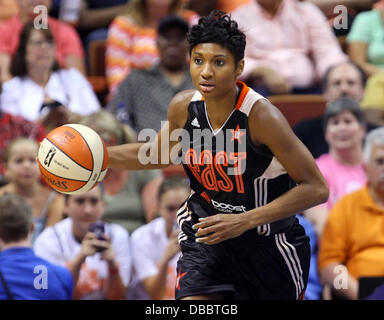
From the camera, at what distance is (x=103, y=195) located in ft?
15.8

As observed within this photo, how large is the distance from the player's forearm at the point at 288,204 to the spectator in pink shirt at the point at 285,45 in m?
2.54

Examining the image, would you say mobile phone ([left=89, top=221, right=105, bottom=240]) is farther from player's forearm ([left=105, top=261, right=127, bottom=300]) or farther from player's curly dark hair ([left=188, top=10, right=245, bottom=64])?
player's curly dark hair ([left=188, top=10, right=245, bottom=64])

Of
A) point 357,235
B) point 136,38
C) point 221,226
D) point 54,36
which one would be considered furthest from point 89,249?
point 54,36

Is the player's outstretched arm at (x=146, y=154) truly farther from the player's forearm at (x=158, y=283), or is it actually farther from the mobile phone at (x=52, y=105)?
the mobile phone at (x=52, y=105)

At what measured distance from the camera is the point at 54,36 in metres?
5.87

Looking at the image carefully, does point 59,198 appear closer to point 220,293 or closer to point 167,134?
point 167,134

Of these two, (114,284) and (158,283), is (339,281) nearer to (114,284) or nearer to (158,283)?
(158,283)

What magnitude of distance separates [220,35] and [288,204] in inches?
29.1

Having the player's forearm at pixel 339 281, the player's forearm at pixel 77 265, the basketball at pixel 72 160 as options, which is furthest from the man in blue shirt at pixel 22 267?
the player's forearm at pixel 339 281

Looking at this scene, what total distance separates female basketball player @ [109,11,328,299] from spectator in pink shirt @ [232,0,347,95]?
223cm

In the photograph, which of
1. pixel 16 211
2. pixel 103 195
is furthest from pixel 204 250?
pixel 103 195

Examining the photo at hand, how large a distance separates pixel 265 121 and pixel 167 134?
1.96 feet

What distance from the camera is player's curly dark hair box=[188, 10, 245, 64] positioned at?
9.73 ft

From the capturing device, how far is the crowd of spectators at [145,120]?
4465 mm
